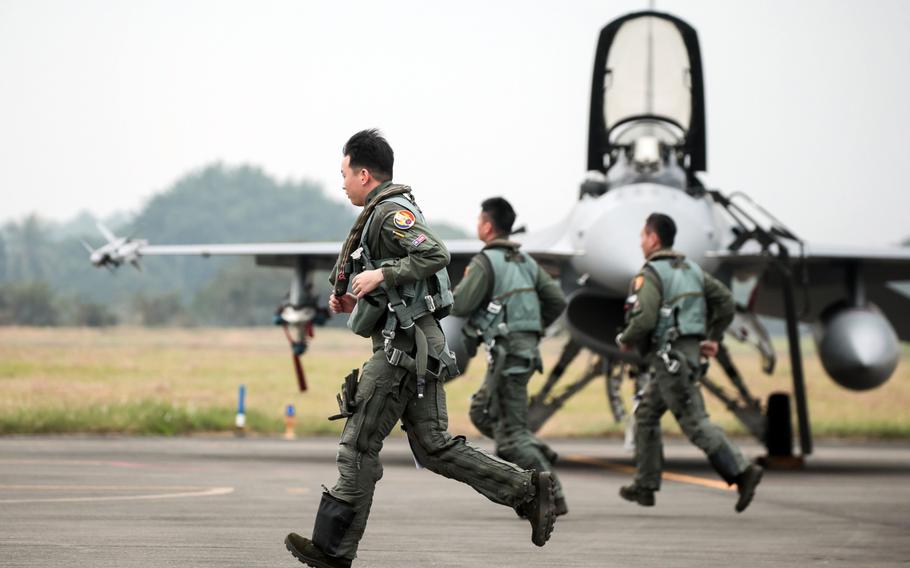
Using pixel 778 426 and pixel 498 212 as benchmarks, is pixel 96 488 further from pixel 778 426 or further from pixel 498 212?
pixel 778 426

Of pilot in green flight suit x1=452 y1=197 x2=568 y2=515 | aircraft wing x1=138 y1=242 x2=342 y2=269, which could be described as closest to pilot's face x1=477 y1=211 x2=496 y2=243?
pilot in green flight suit x1=452 y1=197 x2=568 y2=515

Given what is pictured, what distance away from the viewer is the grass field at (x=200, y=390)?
66.0ft

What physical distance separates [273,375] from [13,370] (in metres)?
8.31

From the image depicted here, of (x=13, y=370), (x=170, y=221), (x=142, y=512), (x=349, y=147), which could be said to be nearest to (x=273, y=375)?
(x=13, y=370)

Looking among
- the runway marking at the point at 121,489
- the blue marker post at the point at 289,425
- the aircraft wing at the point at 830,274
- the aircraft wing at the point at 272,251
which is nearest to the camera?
the runway marking at the point at 121,489

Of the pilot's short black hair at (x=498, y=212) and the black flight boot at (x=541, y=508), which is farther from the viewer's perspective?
the pilot's short black hair at (x=498, y=212)

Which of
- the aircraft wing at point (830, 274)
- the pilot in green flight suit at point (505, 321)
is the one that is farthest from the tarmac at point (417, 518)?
the aircraft wing at point (830, 274)

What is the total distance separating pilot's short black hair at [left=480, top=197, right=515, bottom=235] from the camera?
9.16m

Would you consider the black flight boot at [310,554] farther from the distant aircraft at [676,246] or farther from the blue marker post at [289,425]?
the blue marker post at [289,425]

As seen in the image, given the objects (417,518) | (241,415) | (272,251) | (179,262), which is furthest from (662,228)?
(179,262)

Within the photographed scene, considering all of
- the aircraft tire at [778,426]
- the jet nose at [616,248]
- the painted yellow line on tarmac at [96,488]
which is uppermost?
the jet nose at [616,248]

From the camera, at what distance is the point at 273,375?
28.1 meters

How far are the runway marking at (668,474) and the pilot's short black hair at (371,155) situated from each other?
17.9ft

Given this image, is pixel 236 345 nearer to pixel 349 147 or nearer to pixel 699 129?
pixel 699 129
